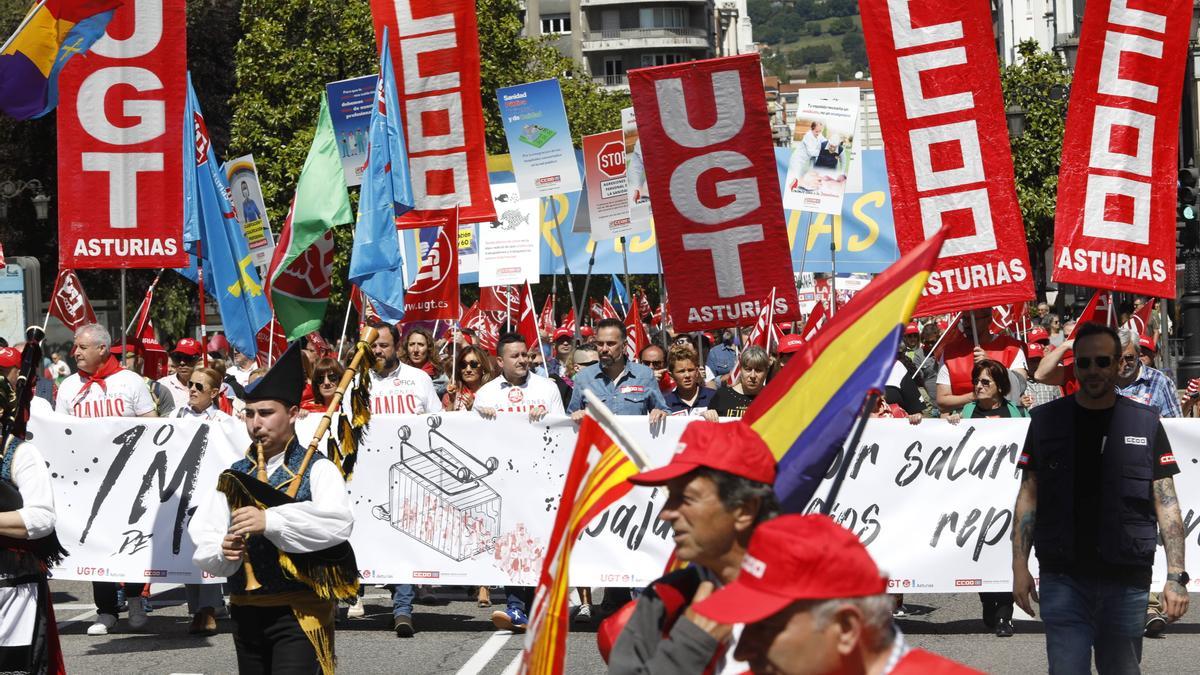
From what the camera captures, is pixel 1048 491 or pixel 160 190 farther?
pixel 160 190

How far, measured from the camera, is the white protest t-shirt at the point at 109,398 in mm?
11719

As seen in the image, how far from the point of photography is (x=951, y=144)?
9.15 metres

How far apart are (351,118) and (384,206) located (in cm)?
446

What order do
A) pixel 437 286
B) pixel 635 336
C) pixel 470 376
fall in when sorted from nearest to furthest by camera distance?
1. pixel 470 376
2. pixel 437 286
3. pixel 635 336

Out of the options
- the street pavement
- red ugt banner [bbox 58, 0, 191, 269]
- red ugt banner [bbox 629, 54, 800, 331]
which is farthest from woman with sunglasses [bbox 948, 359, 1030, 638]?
red ugt banner [bbox 58, 0, 191, 269]

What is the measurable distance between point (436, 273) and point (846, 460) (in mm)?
9916

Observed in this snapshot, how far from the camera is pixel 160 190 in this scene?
12.0 metres

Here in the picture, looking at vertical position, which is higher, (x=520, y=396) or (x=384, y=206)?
(x=384, y=206)

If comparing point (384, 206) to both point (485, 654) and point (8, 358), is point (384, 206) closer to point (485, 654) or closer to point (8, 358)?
point (8, 358)

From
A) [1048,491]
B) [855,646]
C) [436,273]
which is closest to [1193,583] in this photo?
[1048,491]

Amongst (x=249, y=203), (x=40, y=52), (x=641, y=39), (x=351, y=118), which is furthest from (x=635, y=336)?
(x=641, y=39)

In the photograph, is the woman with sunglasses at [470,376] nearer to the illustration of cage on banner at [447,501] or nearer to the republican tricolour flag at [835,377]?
the illustration of cage on banner at [447,501]

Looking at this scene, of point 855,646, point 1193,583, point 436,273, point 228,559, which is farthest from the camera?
point 436,273

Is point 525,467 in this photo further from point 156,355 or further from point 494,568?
point 156,355
